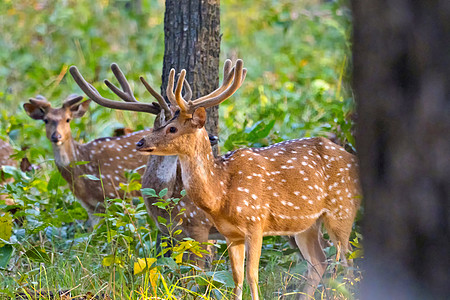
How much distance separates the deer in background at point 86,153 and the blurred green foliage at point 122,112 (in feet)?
0.79

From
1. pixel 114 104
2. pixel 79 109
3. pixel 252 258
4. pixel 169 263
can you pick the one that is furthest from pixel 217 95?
pixel 79 109

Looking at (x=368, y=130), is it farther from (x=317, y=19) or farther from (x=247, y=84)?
(x=317, y=19)

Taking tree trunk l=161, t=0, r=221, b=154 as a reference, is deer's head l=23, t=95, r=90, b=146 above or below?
below

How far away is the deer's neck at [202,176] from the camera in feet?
15.2

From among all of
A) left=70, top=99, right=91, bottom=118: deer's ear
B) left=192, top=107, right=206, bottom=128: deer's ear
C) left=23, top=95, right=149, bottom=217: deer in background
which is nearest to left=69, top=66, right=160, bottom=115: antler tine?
left=192, top=107, right=206, bottom=128: deer's ear

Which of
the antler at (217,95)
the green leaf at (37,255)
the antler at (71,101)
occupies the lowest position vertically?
the green leaf at (37,255)

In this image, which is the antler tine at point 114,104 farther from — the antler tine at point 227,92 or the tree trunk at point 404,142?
the tree trunk at point 404,142

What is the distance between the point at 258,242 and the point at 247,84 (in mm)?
6342

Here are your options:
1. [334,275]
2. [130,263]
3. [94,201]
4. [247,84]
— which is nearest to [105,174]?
[94,201]

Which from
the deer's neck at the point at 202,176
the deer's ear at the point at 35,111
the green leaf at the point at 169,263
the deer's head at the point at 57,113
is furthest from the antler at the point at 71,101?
the green leaf at the point at 169,263

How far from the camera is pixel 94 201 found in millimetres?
7082

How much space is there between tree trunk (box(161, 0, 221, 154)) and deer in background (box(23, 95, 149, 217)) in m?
1.97

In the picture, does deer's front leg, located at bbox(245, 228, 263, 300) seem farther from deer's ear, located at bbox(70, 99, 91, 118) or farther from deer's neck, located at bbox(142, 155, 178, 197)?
deer's ear, located at bbox(70, 99, 91, 118)

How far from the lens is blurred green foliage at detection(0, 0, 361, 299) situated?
473 cm
